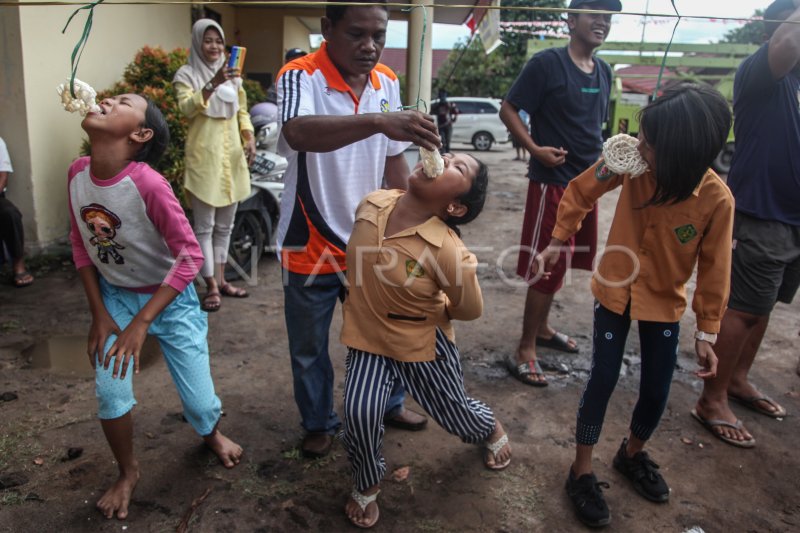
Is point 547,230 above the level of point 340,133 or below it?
below

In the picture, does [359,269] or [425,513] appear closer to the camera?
[359,269]

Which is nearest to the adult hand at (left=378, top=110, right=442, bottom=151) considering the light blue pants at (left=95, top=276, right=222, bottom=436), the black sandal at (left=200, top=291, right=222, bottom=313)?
the light blue pants at (left=95, top=276, right=222, bottom=436)

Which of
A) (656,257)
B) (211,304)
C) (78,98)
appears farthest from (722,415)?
(211,304)

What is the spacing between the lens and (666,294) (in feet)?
7.75

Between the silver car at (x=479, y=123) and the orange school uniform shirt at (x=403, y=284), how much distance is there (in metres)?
17.9

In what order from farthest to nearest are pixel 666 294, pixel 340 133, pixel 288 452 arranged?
pixel 288 452 < pixel 666 294 < pixel 340 133

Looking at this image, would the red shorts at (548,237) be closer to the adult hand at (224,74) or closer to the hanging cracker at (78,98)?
the adult hand at (224,74)

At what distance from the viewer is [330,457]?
8.93ft

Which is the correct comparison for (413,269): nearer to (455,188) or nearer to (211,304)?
(455,188)

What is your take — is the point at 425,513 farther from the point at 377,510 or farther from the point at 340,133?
the point at 340,133

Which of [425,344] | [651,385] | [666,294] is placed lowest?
[651,385]

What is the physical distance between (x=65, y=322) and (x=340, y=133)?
9.95ft

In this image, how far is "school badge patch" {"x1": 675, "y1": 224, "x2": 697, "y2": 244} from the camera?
2.26m

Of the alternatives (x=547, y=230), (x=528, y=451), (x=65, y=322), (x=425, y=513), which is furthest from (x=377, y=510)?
(x=65, y=322)
